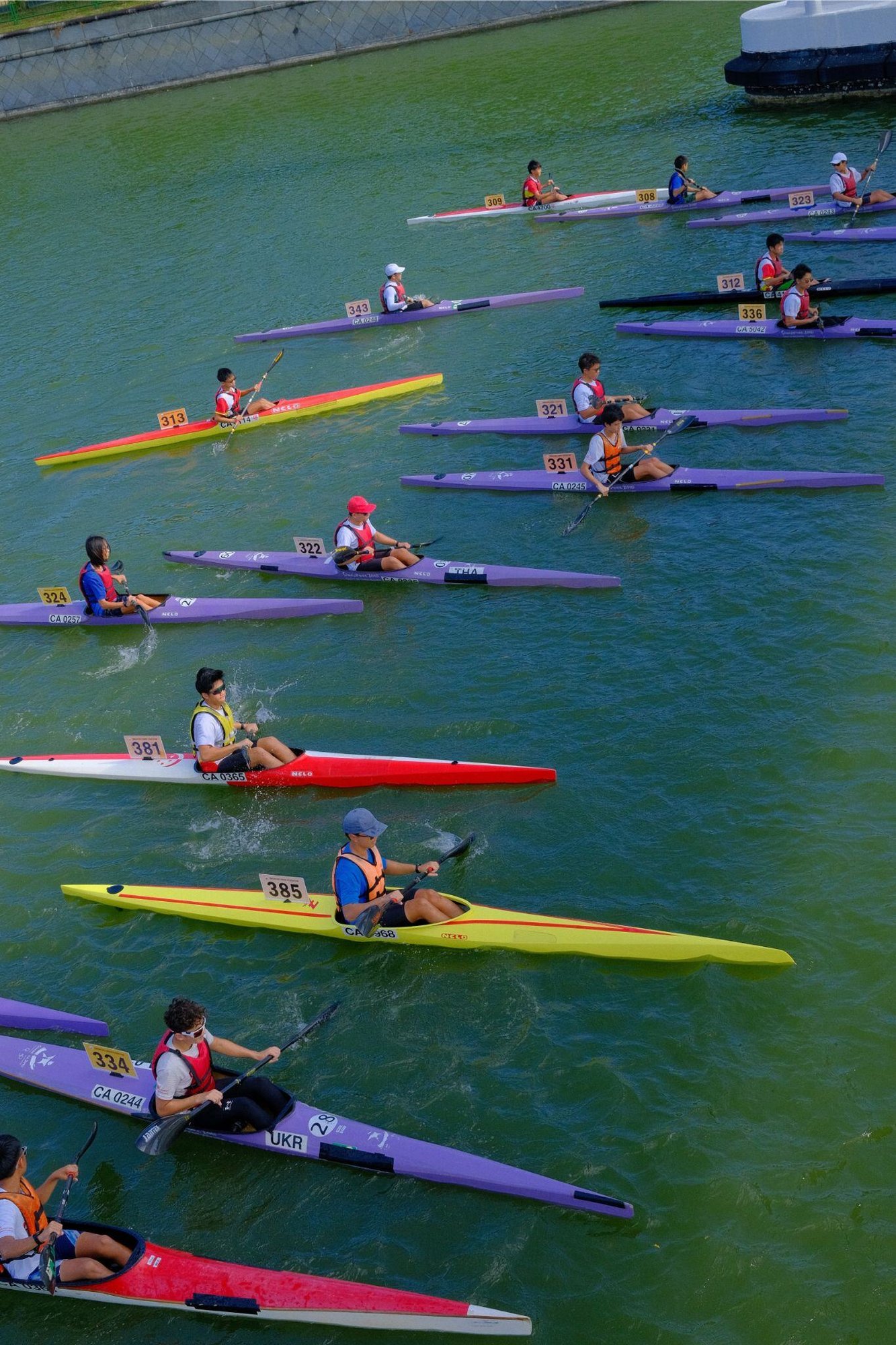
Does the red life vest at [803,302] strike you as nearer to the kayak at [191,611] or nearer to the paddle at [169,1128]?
the kayak at [191,611]

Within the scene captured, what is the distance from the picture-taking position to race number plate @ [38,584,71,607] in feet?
61.1

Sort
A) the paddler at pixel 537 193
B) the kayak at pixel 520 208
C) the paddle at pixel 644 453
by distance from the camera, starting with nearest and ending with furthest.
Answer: the paddle at pixel 644 453 → the kayak at pixel 520 208 → the paddler at pixel 537 193

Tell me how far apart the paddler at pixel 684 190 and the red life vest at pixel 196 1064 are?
25167mm

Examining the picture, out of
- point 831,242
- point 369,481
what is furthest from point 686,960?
point 831,242

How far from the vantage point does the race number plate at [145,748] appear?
1477cm

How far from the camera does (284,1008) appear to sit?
1134 cm

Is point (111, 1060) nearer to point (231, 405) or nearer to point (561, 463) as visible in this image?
point (561, 463)

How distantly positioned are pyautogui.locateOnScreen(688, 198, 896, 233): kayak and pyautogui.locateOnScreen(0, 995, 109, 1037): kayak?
76.3 ft

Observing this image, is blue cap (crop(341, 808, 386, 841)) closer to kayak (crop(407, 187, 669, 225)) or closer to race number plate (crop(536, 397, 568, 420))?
race number plate (crop(536, 397, 568, 420))

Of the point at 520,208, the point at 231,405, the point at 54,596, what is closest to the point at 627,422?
the point at 231,405

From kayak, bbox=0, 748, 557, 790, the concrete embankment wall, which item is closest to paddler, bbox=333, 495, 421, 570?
kayak, bbox=0, 748, 557, 790

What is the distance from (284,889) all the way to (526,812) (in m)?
2.69

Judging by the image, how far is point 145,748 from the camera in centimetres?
1486

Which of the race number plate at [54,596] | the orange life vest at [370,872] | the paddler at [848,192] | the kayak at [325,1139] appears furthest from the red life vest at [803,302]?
the kayak at [325,1139]
